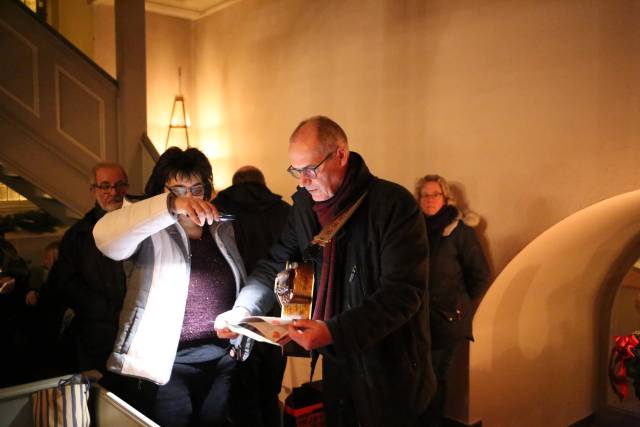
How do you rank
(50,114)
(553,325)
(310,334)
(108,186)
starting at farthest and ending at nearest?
(50,114) → (553,325) → (108,186) → (310,334)

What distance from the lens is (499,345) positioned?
4047 millimetres

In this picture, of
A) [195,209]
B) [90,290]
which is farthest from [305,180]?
[90,290]

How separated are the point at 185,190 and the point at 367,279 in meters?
0.72

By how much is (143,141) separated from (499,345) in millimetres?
3315

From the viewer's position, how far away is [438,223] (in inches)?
141

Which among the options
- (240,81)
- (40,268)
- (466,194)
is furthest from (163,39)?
(466,194)

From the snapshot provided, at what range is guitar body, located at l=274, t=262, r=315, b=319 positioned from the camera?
1.92 metres

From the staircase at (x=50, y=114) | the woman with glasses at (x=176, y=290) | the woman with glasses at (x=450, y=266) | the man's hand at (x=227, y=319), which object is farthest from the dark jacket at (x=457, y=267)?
the staircase at (x=50, y=114)

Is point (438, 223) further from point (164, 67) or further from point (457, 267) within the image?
point (164, 67)

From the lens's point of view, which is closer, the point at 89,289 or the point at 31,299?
the point at 89,289

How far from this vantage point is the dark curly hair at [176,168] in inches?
82.7

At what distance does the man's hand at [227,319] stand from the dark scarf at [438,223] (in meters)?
1.83

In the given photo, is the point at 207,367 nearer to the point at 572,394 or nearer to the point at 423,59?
the point at 423,59

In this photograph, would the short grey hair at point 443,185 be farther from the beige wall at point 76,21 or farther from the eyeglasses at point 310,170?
the beige wall at point 76,21
